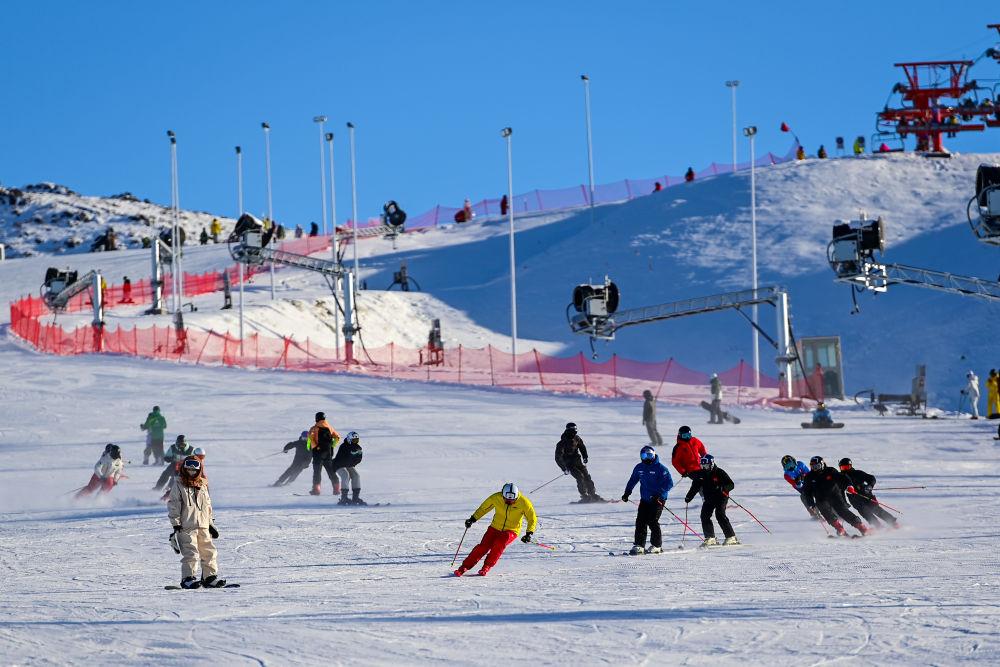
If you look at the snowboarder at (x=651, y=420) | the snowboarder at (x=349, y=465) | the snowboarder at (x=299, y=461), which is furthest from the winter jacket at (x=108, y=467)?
the snowboarder at (x=651, y=420)

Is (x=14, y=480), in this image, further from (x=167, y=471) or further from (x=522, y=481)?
(x=522, y=481)

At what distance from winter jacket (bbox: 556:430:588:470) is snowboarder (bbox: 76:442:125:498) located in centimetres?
715

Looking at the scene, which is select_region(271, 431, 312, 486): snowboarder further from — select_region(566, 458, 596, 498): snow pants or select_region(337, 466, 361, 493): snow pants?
select_region(566, 458, 596, 498): snow pants

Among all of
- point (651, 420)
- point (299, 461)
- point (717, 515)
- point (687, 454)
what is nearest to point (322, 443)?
point (299, 461)

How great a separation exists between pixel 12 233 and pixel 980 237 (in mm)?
101165

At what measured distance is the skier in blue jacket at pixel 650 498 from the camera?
54.1ft

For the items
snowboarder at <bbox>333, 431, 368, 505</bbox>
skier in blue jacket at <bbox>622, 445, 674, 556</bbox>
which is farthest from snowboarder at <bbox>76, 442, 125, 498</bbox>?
skier in blue jacket at <bbox>622, 445, 674, 556</bbox>

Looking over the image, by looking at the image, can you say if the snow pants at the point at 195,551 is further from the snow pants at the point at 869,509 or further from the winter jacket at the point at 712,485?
the snow pants at the point at 869,509

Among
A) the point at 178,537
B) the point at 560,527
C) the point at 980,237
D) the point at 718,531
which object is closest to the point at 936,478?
the point at 718,531

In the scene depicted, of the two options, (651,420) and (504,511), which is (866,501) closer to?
(504,511)

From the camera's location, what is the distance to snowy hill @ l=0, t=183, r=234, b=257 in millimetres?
113938

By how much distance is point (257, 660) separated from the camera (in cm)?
1001

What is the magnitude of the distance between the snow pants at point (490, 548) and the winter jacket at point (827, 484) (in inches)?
181

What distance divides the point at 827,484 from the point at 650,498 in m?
2.47
